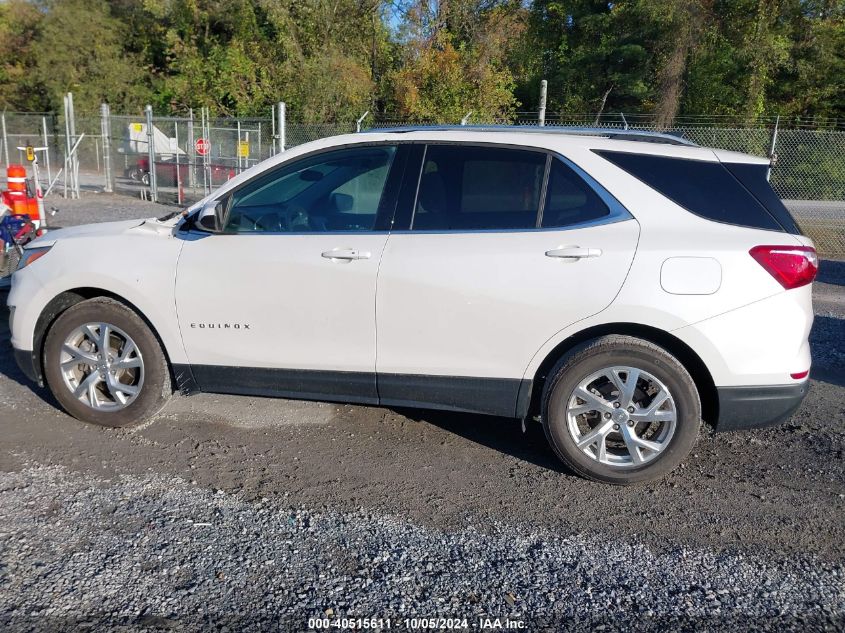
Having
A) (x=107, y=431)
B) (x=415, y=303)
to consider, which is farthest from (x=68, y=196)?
(x=415, y=303)

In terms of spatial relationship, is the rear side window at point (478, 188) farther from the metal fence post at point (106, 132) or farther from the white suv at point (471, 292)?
the metal fence post at point (106, 132)

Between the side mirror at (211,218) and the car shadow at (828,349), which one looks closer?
the side mirror at (211,218)

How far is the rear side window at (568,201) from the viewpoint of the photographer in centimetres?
387

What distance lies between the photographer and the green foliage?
25758 mm

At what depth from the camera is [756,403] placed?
12.3 feet

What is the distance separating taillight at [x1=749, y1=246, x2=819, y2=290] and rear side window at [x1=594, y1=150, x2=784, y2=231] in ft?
0.53

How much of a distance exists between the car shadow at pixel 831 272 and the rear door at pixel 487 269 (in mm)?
7324

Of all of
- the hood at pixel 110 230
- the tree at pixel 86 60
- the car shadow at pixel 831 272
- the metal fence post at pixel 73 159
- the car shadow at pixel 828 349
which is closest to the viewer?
the hood at pixel 110 230

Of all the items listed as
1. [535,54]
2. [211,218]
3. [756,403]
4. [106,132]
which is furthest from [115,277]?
[535,54]

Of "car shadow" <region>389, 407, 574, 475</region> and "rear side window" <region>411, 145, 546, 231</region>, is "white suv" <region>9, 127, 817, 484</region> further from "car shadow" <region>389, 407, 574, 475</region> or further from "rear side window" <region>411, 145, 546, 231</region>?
"car shadow" <region>389, 407, 574, 475</region>

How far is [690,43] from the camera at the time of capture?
2723cm

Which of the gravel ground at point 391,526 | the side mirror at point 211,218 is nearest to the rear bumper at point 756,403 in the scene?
the gravel ground at point 391,526

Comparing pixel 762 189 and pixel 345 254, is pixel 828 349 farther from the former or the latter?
pixel 345 254

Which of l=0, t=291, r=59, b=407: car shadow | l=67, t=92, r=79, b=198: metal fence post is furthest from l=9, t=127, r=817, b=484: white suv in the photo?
l=67, t=92, r=79, b=198: metal fence post
